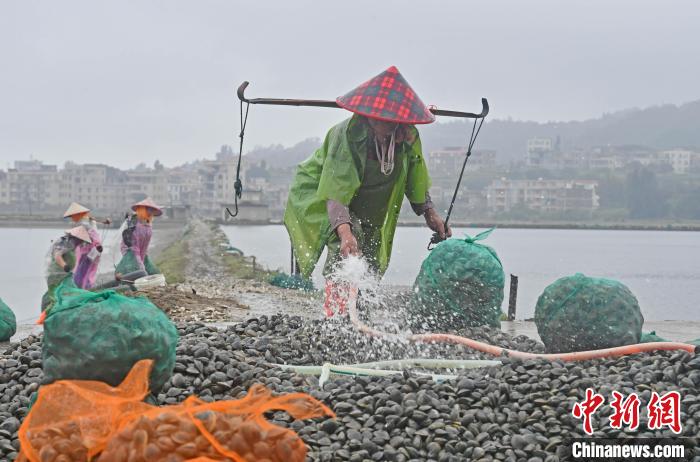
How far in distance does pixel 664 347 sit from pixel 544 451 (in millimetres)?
1946

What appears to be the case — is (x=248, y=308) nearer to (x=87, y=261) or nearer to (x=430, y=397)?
(x=87, y=261)

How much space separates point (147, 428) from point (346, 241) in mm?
3384

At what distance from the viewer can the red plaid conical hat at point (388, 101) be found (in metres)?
6.25

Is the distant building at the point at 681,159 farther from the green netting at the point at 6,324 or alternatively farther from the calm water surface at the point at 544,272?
the green netting at the point at 6,324

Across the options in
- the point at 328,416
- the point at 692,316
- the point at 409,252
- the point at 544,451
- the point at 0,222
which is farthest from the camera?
the point at 0,222

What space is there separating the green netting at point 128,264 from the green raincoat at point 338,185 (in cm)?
657

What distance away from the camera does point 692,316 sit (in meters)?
19.0

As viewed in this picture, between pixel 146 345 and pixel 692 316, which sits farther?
pixel 692 316

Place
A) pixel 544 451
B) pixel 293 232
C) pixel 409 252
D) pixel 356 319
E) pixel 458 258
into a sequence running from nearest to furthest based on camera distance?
pixel 544 451
pixel 356 319
pixel 458 258
pixel 293 232
pixel 409 252

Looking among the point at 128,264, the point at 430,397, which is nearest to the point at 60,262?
the point at 128,264

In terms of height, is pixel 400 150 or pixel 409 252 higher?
pixel 400 150

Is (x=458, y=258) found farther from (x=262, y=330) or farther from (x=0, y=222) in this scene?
(x=0, y=222)

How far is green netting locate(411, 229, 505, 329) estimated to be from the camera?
645cm

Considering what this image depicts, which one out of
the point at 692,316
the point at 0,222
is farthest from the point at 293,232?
the point at 0,222
